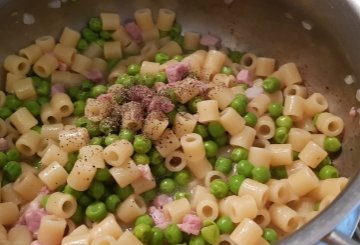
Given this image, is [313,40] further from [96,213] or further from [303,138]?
[96,213]

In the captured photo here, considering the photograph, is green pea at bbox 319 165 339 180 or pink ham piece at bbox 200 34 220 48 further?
pink ham piece at bbox 200 34 220 48

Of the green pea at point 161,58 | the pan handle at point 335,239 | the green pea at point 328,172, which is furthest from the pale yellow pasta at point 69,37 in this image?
the pan handle at point 335,239

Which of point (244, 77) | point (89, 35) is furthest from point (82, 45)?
point (244, 77)

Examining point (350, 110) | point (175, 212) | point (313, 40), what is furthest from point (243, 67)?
point (175, 212)

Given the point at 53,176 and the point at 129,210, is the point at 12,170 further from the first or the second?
the point at 129,210

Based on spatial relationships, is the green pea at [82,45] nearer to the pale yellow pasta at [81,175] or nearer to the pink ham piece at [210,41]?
the pink ham piece at [210,41]

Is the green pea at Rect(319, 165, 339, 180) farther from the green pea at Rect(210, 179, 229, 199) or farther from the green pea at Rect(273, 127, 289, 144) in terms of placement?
the green pea at Rect(210, 179, 229, 199)

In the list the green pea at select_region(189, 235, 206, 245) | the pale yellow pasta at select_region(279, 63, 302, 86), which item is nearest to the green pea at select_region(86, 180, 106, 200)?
A: the green pea at select_region(189, 235, 206, 245)
